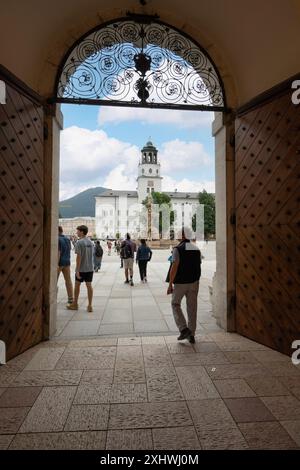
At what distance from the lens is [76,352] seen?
13.8ft

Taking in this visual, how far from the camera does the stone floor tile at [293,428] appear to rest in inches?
92.1

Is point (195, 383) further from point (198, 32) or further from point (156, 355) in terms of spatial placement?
point (198, 32)

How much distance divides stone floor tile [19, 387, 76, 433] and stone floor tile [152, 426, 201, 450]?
0.79 m

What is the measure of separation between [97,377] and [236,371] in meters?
1.60

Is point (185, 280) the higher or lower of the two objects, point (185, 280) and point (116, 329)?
the higher

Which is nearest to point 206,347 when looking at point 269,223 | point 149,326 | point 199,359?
point 199,359

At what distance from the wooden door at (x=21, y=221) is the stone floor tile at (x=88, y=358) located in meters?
0.73

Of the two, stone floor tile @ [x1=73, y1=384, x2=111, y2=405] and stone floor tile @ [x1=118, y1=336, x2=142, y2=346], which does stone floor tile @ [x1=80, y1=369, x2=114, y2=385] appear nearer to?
stone floor tile @ [x1=73, y1=384, x2=111, y2=405]

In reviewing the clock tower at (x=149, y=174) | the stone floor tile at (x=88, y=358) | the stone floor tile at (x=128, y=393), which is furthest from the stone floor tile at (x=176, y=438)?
the clock tower at (x=149, y=174)

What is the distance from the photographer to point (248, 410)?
2752 mm

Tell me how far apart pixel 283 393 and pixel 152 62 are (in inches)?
203

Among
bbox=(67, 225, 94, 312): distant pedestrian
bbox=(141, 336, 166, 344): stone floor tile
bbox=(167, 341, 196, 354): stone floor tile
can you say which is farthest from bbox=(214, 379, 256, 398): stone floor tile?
bbox=(67, 225, 94, 312): distant pedestrian
